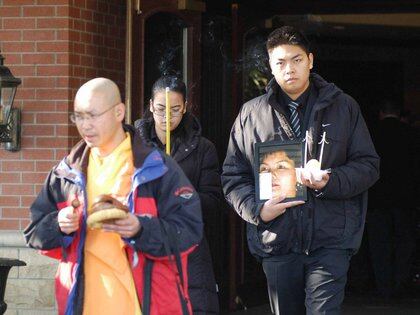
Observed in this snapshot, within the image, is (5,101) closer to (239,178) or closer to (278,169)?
(239,178)

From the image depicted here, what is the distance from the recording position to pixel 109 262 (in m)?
4.29

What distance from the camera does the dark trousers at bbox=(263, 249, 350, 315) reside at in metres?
5.56

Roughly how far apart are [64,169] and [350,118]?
182cm

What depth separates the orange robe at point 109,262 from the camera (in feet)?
14.1

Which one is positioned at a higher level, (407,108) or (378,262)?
(407,108)

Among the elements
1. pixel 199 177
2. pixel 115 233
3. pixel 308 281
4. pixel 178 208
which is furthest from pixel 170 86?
pixel 115 233

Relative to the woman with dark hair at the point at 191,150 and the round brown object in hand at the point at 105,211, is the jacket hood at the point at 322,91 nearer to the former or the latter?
the woman with dark hair at the point at 191,150

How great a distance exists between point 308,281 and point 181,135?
1.19 meters

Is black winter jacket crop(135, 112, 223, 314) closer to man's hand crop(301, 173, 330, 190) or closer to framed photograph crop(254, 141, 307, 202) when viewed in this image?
framed photograph crop(254, 141, 307, 202)

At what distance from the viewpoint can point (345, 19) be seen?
12.6 metres

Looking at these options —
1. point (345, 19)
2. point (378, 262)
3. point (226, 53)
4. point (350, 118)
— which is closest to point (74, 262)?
point (350, 118)

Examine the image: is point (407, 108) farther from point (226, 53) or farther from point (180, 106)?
point (180, 106)

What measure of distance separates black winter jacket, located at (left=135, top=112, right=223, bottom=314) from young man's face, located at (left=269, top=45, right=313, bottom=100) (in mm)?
771

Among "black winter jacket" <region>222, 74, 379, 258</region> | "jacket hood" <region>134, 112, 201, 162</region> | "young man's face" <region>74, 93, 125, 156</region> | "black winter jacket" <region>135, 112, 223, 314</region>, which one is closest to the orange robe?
"young man's face" <region>74, 93, 125, 156</region>
